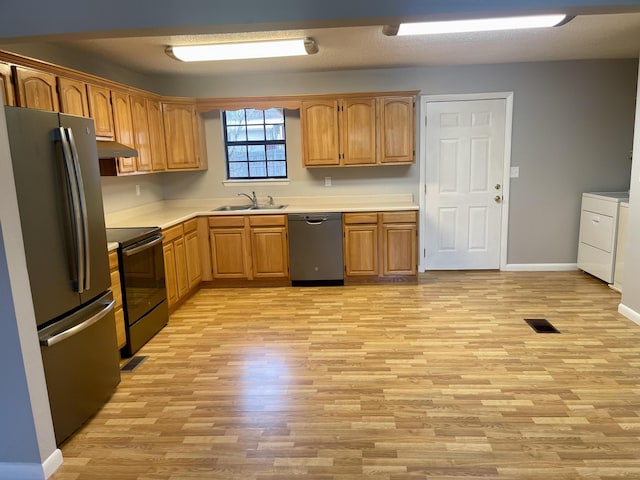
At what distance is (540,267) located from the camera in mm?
5461

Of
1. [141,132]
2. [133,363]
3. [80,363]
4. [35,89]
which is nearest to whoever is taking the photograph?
[80,363]

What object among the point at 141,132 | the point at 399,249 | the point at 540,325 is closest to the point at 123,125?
the point at 141,132

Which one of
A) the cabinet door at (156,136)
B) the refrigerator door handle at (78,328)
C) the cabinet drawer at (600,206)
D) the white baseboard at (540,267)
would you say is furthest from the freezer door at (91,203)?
the cabinet drawer at (600,206)

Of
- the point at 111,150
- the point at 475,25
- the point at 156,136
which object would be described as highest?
the point at 475,25

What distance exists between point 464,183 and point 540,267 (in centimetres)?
140

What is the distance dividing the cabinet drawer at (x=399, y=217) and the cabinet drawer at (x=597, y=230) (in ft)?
6.40

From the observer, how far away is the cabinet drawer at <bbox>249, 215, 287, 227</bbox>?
5.04 metres

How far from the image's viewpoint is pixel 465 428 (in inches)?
94.7

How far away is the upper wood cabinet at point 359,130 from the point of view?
5.03 metres

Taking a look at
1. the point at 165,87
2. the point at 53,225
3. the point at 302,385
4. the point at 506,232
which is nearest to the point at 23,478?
the point at 53,225

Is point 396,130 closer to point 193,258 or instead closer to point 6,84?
point 193,258

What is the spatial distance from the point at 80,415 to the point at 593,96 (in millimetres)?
5813

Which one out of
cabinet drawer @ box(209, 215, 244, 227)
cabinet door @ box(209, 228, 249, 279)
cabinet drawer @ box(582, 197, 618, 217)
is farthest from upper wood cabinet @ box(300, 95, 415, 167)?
cabinet drawer @ box(582, 197, 618, 217)

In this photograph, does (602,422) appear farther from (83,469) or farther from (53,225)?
(53,225)
